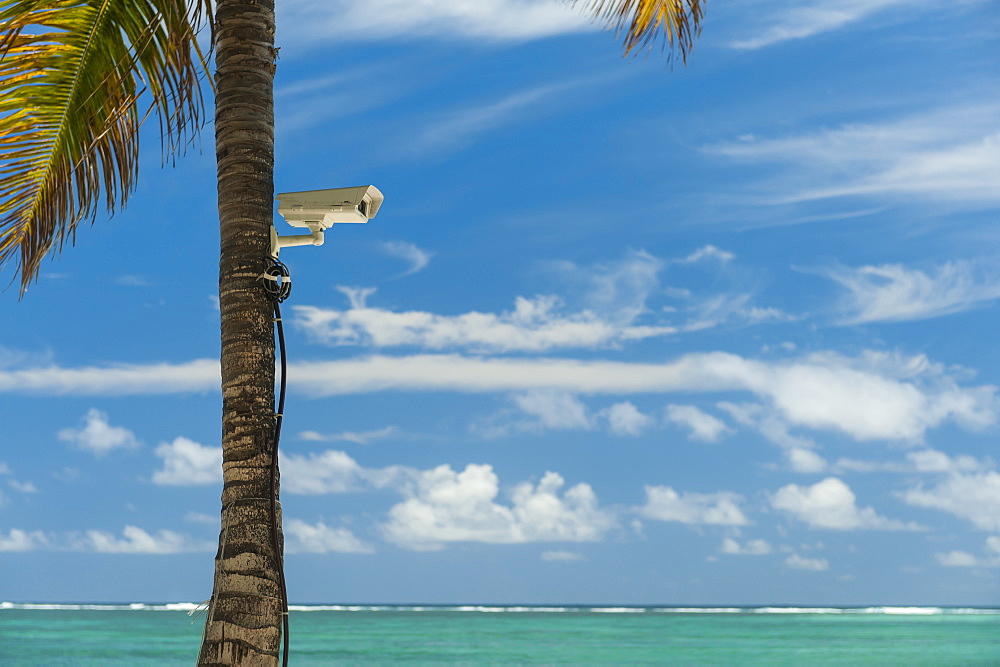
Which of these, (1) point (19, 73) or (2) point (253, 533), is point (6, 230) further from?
(2) point (253, 533)

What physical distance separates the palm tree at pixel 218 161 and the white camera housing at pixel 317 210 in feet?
0.33

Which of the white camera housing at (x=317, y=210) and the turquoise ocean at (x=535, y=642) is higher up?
the white camera housing at (x=317, y=210)

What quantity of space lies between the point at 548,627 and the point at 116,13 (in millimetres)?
40895

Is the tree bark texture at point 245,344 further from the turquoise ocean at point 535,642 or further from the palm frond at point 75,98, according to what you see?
the turquoise ocean at point 535,642

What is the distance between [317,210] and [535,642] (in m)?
31.3

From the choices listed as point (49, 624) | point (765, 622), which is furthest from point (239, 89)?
point (765, 622)

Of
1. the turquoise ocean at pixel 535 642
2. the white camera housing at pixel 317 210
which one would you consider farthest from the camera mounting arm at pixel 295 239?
the turquoise ocean at pixel 535 642

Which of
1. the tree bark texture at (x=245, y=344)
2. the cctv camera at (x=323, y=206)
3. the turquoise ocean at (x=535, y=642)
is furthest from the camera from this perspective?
the turquoise ocean at (x=535, y=642)

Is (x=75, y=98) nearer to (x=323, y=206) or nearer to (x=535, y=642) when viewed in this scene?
(x=323, y=206)

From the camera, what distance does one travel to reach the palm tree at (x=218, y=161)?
4691mm

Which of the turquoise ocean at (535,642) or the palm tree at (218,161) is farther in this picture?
the turquoise ocean at (535,642)

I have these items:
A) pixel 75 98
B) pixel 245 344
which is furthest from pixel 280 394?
pixel 75 98

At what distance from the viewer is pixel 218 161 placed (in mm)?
5148

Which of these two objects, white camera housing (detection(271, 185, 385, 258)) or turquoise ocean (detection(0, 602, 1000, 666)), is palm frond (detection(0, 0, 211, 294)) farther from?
turquoise ocean (detection(0, 602, 1000, 666))
